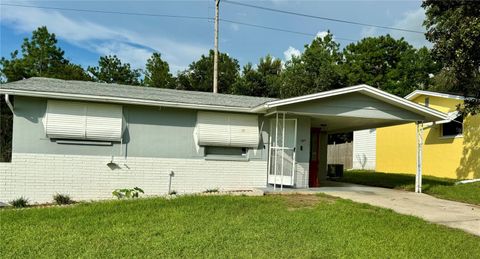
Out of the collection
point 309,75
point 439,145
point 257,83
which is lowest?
point 439,145

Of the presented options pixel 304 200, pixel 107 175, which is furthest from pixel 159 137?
pixel 304 200

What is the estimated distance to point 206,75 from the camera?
33.7m

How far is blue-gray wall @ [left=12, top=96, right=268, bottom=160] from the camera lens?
10.0 meters

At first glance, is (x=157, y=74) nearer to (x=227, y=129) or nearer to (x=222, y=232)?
(x=227, y=129)

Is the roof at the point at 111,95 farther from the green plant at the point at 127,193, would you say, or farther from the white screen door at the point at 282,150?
the green plant at the point at 127,193

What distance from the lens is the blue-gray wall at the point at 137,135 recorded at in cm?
1001

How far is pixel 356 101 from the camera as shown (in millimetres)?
11594

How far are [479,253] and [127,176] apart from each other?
8.25 meters

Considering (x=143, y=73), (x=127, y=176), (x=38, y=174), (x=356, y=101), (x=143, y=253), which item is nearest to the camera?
(x=143, y=253)

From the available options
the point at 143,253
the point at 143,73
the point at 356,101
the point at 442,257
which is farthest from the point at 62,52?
the point at 442,257

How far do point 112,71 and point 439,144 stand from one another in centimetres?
2458

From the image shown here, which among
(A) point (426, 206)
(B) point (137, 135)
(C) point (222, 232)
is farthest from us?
(B) point (137, 135)

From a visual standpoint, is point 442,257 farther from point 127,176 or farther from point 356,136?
point 356,136

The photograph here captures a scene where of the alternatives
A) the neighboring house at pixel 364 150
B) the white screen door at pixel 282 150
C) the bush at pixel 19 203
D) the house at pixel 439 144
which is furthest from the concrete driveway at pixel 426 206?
the neighboring house at pixel 364 150
